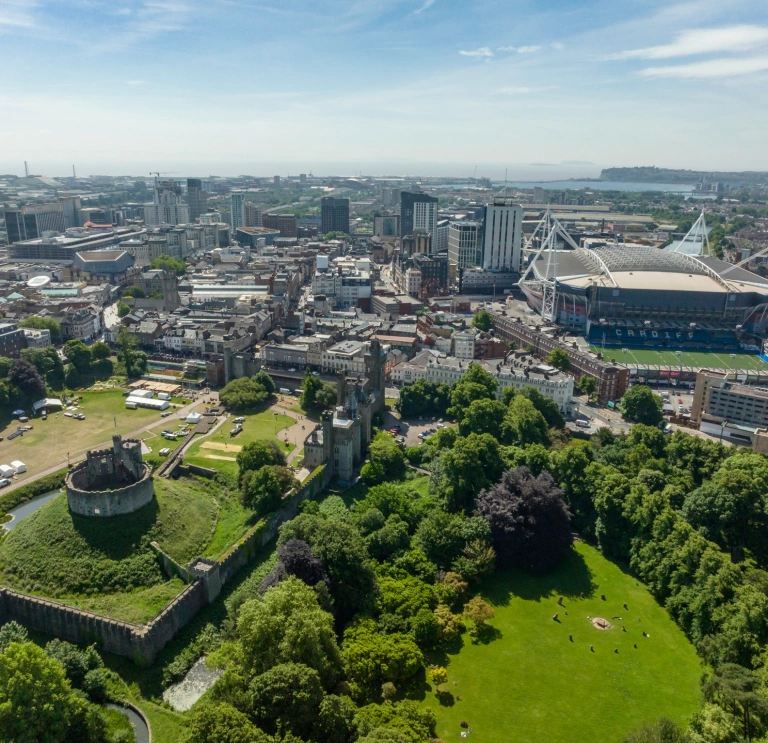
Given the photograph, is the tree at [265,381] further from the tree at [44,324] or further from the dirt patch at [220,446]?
the tree at [44,324]

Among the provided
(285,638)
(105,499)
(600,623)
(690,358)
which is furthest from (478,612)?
(690,358)

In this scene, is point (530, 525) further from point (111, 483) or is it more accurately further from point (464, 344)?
point (464, 344)

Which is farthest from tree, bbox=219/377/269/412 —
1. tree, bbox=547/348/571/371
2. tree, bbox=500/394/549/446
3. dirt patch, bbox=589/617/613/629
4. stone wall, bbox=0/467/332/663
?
dirt patch, bbox=589/617/613/629

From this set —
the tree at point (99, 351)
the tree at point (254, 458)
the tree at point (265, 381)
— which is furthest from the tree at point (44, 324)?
the tree at point (254, 458)

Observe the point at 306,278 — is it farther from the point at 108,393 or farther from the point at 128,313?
the point at 108,393

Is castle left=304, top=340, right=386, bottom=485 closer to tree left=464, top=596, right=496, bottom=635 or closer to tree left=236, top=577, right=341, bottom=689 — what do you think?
tree left=464, top=596, right=496, bottom=635

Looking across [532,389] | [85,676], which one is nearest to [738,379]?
[532,389]
